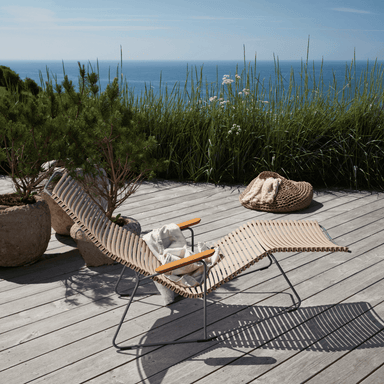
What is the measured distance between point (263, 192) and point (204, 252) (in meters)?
2.16

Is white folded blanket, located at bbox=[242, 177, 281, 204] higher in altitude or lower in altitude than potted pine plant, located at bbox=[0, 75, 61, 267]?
lower

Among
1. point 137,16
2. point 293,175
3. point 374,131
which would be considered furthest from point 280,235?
point 137,16

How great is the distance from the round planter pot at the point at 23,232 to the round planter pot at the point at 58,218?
0.34 meters

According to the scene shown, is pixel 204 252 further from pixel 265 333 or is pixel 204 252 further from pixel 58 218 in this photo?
pixel 58 218

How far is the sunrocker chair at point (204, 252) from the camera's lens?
1949 mm

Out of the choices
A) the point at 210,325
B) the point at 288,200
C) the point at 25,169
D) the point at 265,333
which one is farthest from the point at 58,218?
the point at 288,200

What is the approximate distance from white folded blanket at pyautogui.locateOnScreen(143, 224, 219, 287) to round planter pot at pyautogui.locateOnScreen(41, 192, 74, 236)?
1.06 m

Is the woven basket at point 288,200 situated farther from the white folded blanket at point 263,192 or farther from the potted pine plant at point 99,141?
the potted pine plant at point 99,141

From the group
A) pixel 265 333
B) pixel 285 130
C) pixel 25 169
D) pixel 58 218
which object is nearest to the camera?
pixel 265 333

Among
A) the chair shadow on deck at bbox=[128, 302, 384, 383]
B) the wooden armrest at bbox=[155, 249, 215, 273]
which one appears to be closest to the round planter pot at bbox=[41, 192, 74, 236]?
the chair shadow on deck at bbox=[128, 302, 384, 383]

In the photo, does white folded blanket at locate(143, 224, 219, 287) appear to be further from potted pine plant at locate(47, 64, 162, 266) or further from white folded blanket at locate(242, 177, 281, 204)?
white folded blanket at locate(242, 177, 281, 204)

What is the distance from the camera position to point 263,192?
3.98 metres

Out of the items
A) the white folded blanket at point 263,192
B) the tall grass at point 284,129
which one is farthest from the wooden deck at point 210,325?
the tall grass at point 284,129

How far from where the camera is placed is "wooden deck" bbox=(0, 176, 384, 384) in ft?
5.81
